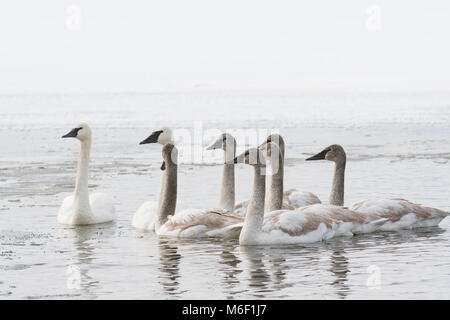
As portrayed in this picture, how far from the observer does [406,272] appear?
1020 cm

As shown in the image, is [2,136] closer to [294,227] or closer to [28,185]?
[28,185]

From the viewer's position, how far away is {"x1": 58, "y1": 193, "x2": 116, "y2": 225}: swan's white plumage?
14538 millimetres

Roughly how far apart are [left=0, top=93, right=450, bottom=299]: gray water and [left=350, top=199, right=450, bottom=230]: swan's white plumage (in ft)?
0.61

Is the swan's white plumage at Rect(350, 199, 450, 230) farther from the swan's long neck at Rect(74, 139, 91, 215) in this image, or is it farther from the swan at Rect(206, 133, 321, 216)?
the swan's long neck at Rect(74, 139, 91, 215)

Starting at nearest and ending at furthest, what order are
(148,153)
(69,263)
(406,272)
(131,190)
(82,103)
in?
(406,272)
(69,263)
(131,190)
(148,153)
(82,103)

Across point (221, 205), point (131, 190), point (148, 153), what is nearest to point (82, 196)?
point (221, 205)

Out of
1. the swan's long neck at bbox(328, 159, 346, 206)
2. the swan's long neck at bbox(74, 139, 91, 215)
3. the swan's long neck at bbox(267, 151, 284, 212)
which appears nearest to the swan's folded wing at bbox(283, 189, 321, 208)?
the swan's long neck at bbox(328, 159, 346, 206)

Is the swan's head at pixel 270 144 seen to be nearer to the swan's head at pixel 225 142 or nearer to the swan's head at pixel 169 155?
the swan's head at pixel 225 142

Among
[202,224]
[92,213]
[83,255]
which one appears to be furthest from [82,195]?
[83,255]

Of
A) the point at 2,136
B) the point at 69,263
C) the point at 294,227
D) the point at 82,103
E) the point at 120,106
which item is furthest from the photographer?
the point at 82,103

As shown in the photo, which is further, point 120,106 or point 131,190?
point 120,106

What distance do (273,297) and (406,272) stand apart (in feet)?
5.79

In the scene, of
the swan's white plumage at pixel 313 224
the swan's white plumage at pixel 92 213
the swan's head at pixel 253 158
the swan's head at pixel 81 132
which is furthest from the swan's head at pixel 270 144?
the swan's head at pixel 81 132

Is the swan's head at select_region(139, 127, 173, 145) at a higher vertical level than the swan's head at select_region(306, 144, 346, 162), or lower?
higher
